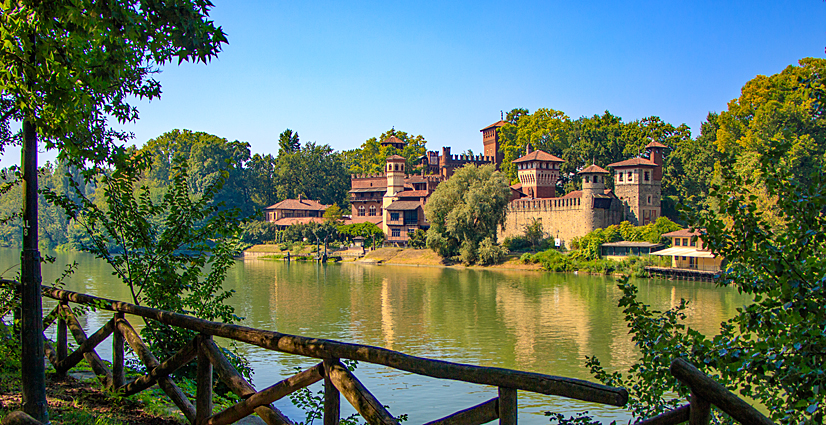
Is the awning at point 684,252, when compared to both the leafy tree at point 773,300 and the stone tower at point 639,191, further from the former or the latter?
the leafy tree at point 773,300

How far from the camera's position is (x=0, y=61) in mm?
4117

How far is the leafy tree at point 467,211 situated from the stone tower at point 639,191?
34.6 ft

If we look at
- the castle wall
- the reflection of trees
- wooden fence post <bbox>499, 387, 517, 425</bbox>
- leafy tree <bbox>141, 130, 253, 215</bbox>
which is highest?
leafy tree <bbox>141, 130, 253, 215</bbox>

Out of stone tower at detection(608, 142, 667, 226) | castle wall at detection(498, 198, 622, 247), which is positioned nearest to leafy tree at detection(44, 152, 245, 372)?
castle wall at detection(498, 198, 622, 247)

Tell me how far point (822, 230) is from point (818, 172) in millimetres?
425

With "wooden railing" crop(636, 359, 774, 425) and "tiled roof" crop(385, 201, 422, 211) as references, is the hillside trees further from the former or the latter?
"wooden railing" crop(636, 359, 774, 425)

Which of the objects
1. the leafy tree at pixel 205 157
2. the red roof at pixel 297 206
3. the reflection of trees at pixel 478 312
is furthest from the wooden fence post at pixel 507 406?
the leafy tree at pixel 205 157

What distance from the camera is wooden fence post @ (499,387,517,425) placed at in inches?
108

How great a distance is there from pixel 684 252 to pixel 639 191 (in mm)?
12926

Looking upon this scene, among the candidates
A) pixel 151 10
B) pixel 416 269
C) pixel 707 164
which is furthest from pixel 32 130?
pixel 707 164

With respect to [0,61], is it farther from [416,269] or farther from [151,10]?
[416,269]

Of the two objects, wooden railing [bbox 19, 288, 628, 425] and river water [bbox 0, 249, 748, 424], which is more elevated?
→ wooden railing [bbox 19, 288, 628, 425]

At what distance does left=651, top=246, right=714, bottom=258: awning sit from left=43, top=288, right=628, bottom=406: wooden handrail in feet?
123

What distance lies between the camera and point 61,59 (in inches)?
165
